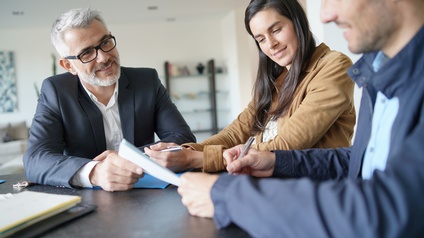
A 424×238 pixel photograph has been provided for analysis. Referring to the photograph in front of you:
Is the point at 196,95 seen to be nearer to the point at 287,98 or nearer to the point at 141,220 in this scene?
the point at 287,98

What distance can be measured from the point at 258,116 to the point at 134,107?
2.10 ft

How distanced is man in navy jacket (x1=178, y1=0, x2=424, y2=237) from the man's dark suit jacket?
2.35 feet

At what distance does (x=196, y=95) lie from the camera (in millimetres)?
7770

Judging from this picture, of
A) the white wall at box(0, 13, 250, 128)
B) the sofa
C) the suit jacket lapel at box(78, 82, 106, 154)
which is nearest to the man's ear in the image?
the suit jacket lapel at box(78, 82, 106, 154)

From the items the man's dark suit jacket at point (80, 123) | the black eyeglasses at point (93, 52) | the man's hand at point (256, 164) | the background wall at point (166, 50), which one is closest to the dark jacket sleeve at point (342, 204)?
the man's hand at point (256, 164)

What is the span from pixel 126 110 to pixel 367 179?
1286 millimetres

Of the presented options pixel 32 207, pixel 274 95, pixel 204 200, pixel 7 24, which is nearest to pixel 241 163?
pixel 204 200

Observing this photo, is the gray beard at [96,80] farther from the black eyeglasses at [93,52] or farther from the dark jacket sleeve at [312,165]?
the dark jacket sleeve at [312,165]

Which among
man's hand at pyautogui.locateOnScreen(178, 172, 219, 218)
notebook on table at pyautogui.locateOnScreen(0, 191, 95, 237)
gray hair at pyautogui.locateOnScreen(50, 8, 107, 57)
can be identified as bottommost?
notebook on table at pyautogui.locateOnScreen(0, 191, 95, 237)

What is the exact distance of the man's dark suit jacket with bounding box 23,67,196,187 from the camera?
1.26 metres

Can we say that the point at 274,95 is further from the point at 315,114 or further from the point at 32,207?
the point at 32,207

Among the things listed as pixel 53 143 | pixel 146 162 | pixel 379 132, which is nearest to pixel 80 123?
pixel 53 143

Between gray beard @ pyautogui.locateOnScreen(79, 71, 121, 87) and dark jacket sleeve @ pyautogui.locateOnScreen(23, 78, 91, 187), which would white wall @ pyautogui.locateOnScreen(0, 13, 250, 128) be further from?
dark jacket sleeve @ pyautogui.locateOnScreen(23, 78, 91, 187)

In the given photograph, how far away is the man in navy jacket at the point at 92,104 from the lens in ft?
5.06
